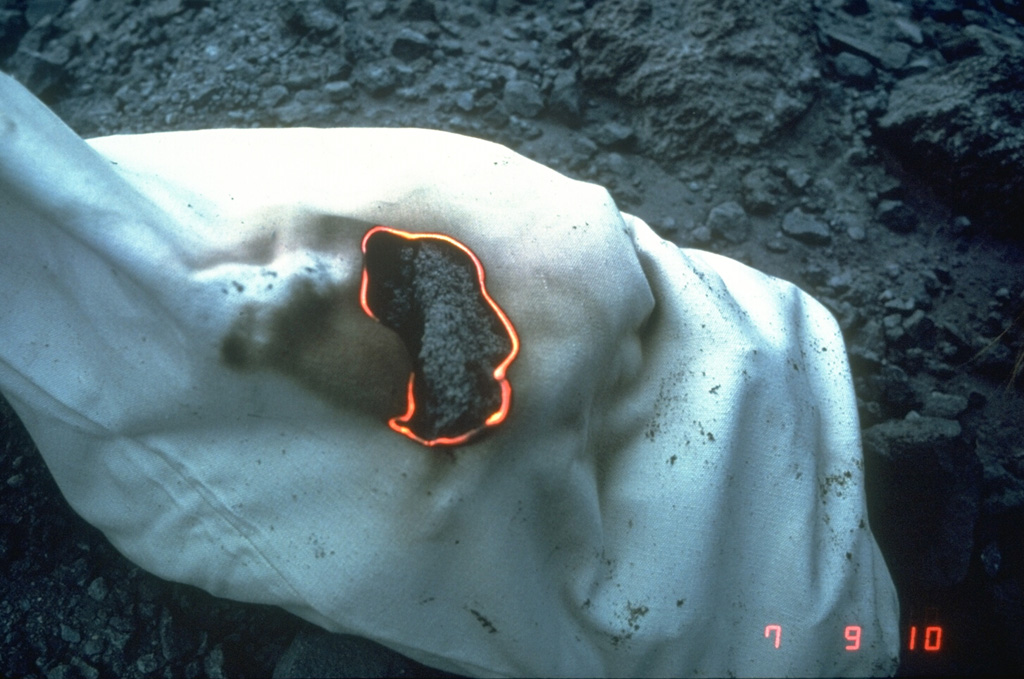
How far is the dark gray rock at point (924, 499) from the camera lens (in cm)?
122

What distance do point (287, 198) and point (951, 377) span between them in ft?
4.49

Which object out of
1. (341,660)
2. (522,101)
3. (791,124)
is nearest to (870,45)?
(791,124)

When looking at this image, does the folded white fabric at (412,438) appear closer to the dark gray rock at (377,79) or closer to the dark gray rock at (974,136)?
the dark gray rock at (377,79)

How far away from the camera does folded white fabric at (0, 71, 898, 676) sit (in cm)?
83

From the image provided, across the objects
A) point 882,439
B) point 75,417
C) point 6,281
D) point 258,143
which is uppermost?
point 258,143

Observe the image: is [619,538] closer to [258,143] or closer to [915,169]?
[258,143]

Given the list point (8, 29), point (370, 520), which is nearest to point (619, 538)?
point (370, 520)

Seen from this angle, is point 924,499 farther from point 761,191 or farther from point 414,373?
point 414,373

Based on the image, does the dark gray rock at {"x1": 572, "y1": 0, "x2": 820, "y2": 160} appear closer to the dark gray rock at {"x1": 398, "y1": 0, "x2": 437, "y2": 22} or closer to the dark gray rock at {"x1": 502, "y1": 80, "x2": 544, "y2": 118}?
the dark gray rock at {"x1": 502, "y1": 80, "x2": 544, "y2": 118}

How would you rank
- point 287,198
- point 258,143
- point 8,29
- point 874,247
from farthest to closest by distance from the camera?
1. point 8,29
2. point 874,247
3. point 258,143
4. point 287,198

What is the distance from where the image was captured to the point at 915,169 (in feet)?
5.48

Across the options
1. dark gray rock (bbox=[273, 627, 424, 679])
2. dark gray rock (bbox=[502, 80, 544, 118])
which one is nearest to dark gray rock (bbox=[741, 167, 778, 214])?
dark gray rock (bbox=[502, 80, 544, 118])

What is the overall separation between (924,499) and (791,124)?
95 centimetres

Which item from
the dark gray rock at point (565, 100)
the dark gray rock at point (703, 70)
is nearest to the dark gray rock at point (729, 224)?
the dark gray rock at point (703, 70)
